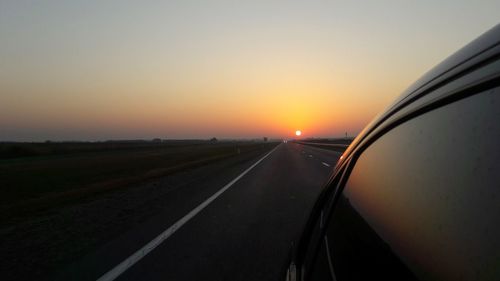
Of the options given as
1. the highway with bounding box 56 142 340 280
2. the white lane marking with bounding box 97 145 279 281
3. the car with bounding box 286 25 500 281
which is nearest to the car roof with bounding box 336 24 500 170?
the car with bounding box 286 25 500 281

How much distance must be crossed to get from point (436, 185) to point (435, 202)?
0.18ft

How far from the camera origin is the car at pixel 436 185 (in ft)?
3.41

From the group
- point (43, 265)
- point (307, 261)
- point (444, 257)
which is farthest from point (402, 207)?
point (43, 265)

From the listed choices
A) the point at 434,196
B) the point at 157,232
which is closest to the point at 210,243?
the point at 157,232

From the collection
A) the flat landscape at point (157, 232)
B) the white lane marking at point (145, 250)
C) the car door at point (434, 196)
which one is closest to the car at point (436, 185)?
the car door at point (434, 196)

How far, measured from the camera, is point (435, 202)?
1.24 meters

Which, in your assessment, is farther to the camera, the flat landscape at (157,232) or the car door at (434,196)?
the flat landscape at (157,232)

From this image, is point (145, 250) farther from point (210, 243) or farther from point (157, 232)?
point (157, 232)

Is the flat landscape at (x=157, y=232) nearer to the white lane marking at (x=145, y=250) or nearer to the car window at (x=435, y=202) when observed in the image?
the white lane marking at (x=145, y=250)

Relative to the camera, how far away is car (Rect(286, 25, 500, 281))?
3.41 ft

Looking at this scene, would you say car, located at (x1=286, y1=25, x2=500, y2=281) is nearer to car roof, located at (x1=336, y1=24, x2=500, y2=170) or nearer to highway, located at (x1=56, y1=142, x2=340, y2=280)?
car roof, located at (x1=336, y1=24, x2=500, y2=170)

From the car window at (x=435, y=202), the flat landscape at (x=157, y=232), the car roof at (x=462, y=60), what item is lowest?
the flat landscape at (x=157, y=232)

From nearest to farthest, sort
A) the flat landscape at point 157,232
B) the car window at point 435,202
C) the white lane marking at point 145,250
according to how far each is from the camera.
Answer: the car window at point 435,202 → the white lane marking at point 145,250 → the flat landscape at point 157,232

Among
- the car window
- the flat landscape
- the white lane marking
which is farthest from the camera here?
the flat landscape
